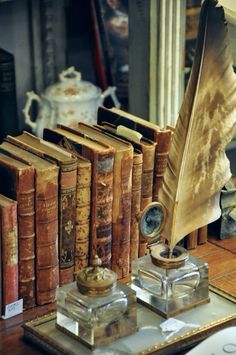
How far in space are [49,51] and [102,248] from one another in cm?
131

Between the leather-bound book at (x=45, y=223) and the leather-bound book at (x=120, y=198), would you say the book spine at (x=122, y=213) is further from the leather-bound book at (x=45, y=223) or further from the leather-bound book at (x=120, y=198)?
the leather-bound book at (x=45, y=223)

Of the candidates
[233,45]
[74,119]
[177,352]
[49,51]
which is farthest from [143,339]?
[49,51]

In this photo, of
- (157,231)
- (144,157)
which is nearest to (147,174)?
(144,157)

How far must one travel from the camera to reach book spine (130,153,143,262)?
2074 millimetres

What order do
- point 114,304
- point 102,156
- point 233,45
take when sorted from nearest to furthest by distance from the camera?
point 114,304 → point 102,156 → point 233,45

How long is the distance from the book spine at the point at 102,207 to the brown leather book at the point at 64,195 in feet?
0.15

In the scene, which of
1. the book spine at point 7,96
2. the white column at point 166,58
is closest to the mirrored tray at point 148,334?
the white column at point 166,58

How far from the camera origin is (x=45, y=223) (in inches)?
77.3

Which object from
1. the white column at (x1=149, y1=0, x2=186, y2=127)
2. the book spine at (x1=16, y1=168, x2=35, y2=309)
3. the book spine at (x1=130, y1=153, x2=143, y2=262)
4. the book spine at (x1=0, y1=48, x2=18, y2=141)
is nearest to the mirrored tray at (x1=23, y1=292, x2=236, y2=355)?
the book spine at (x1=16, y1=168, x2=35, y2=309)

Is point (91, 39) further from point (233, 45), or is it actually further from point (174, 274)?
point (174, 274)

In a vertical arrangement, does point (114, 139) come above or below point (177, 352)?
above

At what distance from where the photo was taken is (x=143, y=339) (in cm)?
182

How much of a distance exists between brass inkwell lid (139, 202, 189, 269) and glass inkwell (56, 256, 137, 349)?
8cm

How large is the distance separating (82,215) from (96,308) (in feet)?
0.99
